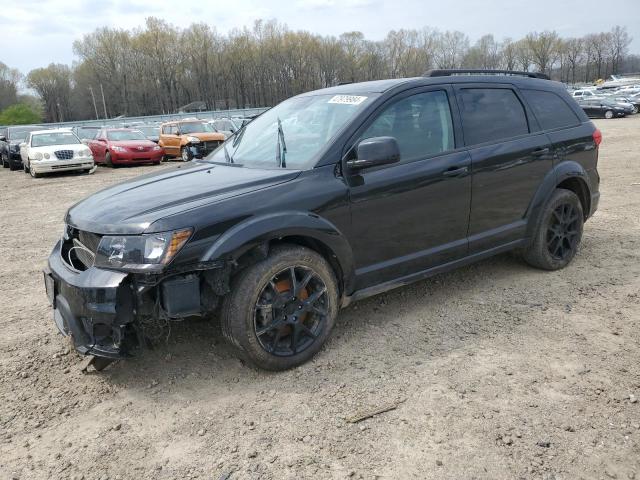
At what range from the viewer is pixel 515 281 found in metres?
4.72

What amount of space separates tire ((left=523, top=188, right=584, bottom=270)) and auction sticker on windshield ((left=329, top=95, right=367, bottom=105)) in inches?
80.1

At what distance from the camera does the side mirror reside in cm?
337

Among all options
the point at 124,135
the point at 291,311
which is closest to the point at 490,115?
the point at 291,311

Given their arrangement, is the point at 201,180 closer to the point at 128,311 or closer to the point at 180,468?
the point at 128,311

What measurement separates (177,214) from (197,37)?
102494mm

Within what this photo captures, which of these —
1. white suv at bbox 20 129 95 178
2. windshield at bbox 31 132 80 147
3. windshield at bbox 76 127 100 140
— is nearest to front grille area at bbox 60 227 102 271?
white suv at bbox 20 129 95 178

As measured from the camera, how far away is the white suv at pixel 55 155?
51.9 feet

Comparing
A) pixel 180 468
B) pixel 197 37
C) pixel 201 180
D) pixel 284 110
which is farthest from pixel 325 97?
pixel 197 37

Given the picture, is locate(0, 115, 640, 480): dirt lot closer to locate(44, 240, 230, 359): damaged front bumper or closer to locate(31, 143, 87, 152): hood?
locate(44, 240, 230, 359): damaged front bumper

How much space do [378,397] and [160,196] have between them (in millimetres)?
1781

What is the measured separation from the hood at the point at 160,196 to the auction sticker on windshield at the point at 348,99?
79 cm

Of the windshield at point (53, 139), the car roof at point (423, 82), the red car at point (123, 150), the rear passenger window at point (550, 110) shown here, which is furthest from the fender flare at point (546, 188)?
the red car at point (123, 150)

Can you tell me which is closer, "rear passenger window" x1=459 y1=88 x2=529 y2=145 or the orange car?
"rear passenger window" x1=459 y1=88 x2=529 y2=145

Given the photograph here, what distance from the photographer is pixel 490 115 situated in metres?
4.38
